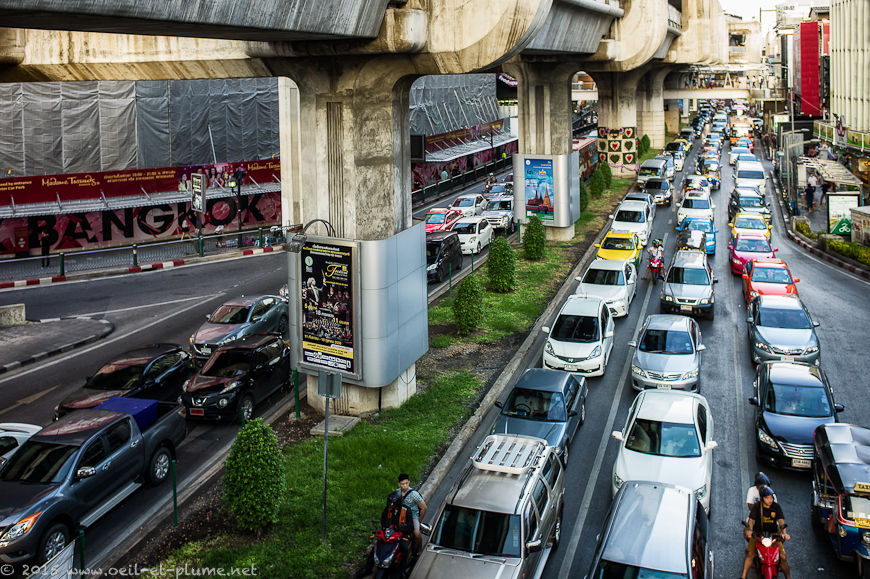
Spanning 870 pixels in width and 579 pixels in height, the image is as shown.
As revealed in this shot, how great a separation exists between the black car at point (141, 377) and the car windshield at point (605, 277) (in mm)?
12116

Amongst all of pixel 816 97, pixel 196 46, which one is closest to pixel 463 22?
pixel 196 46

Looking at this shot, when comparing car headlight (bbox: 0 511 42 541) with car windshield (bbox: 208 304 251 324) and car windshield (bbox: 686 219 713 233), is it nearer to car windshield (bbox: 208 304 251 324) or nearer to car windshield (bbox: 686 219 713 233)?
car windshield (bbox: 208 304 251 324)

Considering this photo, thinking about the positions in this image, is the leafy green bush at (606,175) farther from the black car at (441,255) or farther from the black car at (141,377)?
the black car at (141,377)

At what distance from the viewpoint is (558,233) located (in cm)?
3697

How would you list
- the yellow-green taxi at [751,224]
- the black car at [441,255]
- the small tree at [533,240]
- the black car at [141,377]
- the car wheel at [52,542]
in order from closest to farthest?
the car wheel at [52,542] < the black car at [141,377] < the black car at [441,255] < the small tree at [533,240] < the yellow-green taxi at [751,224]

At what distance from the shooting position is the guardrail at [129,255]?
108 feet

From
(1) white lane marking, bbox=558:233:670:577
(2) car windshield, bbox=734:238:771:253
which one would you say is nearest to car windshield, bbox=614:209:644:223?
(2) car windshield, bbox=734:238:771:253

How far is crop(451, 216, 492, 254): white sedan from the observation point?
3428 centimetres

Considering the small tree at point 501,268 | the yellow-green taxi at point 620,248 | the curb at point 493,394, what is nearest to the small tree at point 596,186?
the yellow-green taxi at point 620,248

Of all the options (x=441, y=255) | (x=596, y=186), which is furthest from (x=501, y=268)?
(x=596, y=186)

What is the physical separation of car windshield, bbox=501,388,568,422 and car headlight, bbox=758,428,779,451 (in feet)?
11.2

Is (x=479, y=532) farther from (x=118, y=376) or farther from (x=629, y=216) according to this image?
(x=629, y=216)

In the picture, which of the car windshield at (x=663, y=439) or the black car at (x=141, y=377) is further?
the black car at (x=141, y=377)

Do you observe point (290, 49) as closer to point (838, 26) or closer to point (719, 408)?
point (719, 408)
